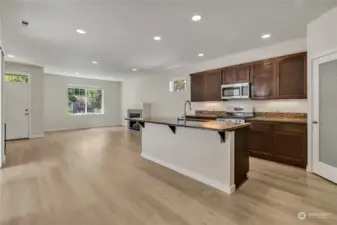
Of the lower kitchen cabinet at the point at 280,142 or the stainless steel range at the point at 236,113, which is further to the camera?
the stainless steel range at the point at 236,113

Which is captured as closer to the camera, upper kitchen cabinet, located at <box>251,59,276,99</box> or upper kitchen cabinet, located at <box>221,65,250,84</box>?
upper kitchen cabinet, located at <box>251,59,276,99</box>

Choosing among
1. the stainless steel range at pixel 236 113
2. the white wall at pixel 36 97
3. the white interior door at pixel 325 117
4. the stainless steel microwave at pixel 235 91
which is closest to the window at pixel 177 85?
the stainless steel microwave at pixel 235 91

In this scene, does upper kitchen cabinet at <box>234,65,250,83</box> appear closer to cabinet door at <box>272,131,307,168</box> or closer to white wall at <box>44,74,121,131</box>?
cabinet door at <box>272,131,307,168</box>

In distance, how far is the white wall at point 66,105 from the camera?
917cm

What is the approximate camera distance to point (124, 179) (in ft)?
11.0

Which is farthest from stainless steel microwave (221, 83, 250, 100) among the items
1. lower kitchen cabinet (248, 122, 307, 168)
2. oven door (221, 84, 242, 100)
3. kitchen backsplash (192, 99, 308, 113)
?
lower kitchen cabinet (248, 122, 307, 168)

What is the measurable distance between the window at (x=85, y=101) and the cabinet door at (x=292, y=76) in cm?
909

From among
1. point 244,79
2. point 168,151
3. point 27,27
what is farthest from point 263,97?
point 27,27

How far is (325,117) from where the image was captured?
11.1ft

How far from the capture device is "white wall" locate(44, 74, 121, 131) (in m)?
9.17

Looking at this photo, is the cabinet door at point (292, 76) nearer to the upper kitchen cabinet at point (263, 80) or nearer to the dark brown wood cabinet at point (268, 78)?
the dark brown wood cabinet at point (268, 78)

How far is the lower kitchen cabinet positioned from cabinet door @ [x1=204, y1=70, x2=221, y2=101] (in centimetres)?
158

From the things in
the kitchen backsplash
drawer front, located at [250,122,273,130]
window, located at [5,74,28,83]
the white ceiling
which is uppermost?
the white ceiling

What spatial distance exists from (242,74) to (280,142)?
1.97m
